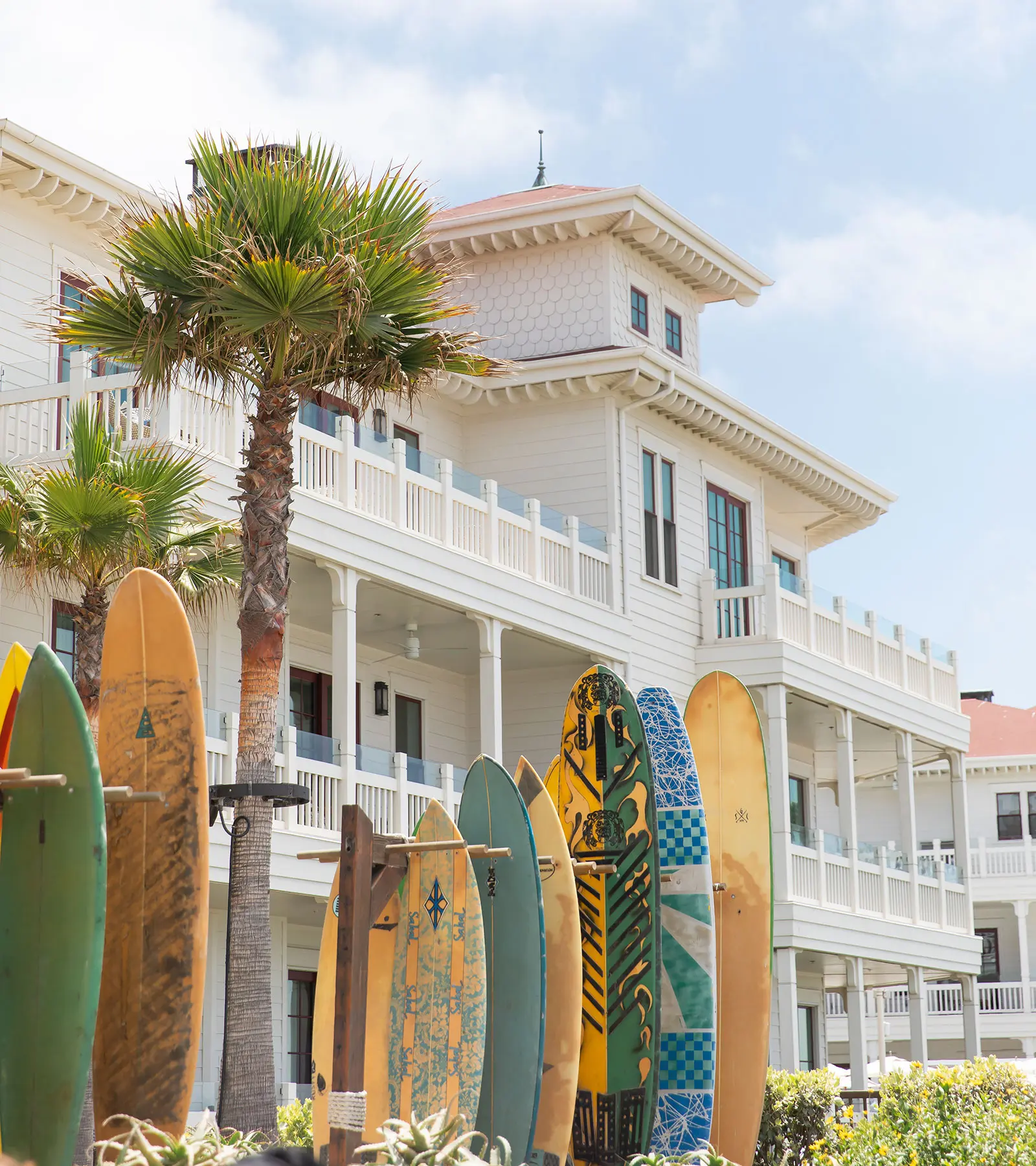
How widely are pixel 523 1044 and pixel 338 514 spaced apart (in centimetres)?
921

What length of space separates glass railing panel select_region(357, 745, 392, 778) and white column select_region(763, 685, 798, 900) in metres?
6.14

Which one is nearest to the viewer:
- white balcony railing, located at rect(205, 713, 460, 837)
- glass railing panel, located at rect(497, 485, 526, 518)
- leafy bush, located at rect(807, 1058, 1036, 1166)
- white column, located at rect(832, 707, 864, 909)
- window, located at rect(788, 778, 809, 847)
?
leafy bush, located at rect(807, 1058, 1036, 1166)

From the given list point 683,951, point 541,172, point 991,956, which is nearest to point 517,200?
point 541,172

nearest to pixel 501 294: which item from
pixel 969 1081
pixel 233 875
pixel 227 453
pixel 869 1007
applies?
pixel 227 453

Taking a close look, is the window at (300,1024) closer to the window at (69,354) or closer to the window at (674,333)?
the window at (69,354)

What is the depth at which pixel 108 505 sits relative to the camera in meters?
13.1

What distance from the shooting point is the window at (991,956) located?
139ft

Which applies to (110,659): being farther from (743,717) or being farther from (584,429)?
(584,429)

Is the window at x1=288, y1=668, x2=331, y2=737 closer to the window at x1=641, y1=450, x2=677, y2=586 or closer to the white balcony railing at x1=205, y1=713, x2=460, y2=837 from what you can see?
the white balcony railing at x1=205, y1=713, x2=460, y2=837

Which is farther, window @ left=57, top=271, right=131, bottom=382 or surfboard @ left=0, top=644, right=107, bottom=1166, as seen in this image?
window @ left=57, top=271, right=131, bottom=382

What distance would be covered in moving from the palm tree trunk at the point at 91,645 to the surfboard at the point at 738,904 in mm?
4259

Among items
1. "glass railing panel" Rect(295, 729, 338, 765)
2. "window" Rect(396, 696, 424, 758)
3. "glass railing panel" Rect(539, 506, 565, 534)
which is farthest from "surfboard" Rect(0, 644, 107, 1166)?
"window" Rect(396, 696, 424, 758)

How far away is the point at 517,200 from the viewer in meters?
27.4

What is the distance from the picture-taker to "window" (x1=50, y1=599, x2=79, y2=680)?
1762 centimetres
